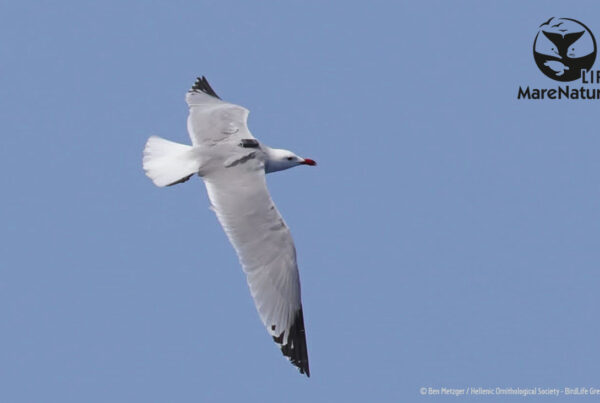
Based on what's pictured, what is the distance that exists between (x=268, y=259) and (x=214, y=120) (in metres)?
1.42

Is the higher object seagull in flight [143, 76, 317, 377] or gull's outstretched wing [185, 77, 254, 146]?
gull's outstretched wing [185, 77, 254, 146]

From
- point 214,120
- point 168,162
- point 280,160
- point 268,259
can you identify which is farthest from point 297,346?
point 214,120

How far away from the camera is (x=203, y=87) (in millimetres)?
8133

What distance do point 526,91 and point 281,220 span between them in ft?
7.30

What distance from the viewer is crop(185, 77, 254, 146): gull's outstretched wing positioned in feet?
23.6

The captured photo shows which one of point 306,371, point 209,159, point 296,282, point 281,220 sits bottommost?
point 306,371

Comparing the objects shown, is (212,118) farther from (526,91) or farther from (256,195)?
(526,91)

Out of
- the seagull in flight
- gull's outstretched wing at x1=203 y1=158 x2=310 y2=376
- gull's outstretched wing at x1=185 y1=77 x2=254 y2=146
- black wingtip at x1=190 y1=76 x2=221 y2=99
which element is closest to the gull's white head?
the seagull in flight

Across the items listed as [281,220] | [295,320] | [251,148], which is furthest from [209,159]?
[295,320]

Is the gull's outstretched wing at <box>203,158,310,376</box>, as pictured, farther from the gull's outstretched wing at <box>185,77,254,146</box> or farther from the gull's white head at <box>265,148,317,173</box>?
the gull's outstretched wing at <box>185,77,254,146</box>

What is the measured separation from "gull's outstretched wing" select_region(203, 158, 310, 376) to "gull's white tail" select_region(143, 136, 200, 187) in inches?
12.0

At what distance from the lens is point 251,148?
6.96 metres

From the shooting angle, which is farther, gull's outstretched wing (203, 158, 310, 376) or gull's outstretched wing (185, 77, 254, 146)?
gull's outstretched wing (185, 77, 254, 146)

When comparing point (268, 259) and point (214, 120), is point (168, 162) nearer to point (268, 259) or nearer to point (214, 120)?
point (214, 120)
